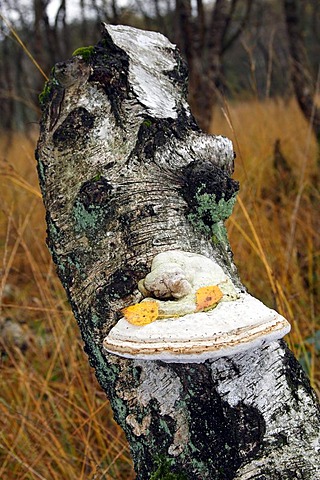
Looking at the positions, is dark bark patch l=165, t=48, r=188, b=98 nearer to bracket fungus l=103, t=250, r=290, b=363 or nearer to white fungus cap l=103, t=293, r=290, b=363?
bracket fungus l=103, t=250, r=290, b=363

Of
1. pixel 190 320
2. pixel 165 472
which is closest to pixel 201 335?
pixel 190 320

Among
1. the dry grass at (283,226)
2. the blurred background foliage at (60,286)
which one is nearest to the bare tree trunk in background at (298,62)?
the blurred background foliage at (60,286)

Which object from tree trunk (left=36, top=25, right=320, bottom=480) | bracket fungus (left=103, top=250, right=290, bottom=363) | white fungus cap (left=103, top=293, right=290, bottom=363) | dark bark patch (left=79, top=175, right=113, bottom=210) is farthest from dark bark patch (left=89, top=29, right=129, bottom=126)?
white fungus cap (left=103, top=293, right=290, bottom=363)

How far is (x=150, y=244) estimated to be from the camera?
1.05 meters

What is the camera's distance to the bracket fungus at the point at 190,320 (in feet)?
2.54

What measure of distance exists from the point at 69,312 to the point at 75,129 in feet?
3.77

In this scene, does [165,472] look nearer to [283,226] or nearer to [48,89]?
[48,89]

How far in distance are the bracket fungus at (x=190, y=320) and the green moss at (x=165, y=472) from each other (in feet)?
1.05

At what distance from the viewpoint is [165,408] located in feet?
3.30

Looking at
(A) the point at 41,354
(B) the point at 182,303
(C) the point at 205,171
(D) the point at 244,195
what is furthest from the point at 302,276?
(B) the point at 182,303

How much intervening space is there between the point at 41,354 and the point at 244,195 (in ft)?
5.28

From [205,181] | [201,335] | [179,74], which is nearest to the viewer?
[201,335]

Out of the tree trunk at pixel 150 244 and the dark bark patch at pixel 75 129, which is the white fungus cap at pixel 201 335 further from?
the dark bark patch at pixel 75 129

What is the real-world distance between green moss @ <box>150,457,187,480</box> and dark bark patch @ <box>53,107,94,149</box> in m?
0.66
